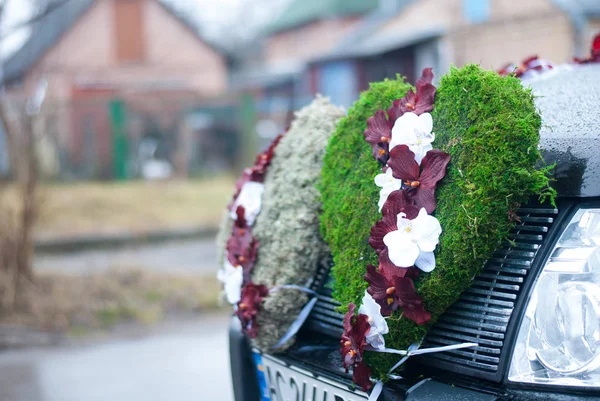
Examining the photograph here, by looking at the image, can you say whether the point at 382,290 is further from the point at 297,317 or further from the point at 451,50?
the point at 451,50

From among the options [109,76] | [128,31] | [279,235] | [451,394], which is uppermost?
[128,31]

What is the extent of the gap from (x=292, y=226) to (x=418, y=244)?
680mm

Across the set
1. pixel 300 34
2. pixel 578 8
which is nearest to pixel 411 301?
pixel 578 8

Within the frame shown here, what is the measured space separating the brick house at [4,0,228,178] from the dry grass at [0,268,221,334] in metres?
1.51

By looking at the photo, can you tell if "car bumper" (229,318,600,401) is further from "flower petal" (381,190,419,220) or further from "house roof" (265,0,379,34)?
"house roof" (265,0,379,34)

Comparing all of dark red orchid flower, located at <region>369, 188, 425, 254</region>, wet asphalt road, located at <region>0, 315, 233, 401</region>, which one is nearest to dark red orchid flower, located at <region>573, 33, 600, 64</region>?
dark red orchid flower, located at <region>369, 188, 425, 254</region>

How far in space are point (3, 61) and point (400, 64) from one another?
7.98 metres

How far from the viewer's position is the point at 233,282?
8.16ft

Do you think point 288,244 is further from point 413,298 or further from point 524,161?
point 524,161

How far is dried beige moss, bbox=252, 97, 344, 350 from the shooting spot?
7.69ft

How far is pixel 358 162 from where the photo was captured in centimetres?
215

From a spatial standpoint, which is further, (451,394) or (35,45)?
(35,45)

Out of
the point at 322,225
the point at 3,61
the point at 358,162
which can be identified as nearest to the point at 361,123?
the point at 358,162

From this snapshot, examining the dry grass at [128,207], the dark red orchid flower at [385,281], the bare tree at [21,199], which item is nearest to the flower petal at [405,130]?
the dark red orchid flower at [385,281]
